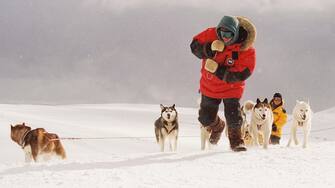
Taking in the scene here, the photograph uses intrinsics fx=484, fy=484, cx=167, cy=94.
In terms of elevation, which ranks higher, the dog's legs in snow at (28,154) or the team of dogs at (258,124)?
the team of dogs at (258,124)

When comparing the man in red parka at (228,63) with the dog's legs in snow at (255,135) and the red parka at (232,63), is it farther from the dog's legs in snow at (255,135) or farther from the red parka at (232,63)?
the dog's legs in snow at (255,135)

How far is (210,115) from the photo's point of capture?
833 centimetres

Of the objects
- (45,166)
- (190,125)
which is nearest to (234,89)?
(45,166)

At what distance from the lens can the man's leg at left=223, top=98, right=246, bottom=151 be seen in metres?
7.86

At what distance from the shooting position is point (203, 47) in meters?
7.71

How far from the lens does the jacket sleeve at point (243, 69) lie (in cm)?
746

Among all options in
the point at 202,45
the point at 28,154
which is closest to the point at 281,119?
the point at 202,45

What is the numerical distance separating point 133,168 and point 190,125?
25.4m

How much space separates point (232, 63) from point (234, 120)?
997mm

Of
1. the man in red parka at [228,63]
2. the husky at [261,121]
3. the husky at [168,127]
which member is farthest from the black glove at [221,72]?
the husky at [168,127]

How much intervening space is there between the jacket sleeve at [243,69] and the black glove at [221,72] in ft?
0.11

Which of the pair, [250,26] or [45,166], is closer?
[45,166]

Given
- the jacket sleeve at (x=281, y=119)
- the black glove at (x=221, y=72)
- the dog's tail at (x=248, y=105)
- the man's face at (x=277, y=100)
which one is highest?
the black glove at (x=221, y=72)

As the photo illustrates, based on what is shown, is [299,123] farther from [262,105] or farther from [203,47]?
[203,47]
